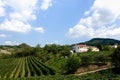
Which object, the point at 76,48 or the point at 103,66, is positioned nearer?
the point at 103,66

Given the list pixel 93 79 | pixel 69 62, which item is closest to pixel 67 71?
pixel 69 62

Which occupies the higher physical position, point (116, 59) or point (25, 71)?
point (116, 59)

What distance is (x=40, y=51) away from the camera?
453ft

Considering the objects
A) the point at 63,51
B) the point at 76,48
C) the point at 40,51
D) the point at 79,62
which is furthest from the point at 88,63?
the point at 76,48

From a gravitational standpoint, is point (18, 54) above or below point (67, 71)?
above

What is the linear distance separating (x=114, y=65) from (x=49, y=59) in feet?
189

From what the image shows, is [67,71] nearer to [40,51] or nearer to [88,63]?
[88,63]

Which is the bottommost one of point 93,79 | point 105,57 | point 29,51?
point 93,79

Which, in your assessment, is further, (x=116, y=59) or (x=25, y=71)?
(x=25, y=71)

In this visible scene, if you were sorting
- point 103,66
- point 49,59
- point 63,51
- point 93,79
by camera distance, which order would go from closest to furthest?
point 93,79
point 103,66
point 49,59
point 63,51

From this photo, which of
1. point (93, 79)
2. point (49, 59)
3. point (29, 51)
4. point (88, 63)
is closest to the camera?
point (93, 79)

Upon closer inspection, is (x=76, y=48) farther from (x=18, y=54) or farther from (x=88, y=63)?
(x=88, y=63)

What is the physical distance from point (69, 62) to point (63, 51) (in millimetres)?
53832

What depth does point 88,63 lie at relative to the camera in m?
80.2
